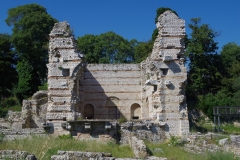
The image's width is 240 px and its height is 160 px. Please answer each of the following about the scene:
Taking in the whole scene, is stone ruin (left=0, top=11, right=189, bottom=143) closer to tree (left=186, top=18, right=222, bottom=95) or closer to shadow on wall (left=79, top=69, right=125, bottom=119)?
shadow on wall (left=79, top=69, right=125, bottom=119)

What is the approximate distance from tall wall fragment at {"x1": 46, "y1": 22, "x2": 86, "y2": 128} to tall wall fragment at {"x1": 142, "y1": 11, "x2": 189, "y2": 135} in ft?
16.0

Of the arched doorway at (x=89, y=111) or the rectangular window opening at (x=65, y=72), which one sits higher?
the rectangular window opening at (x=65, y=72)

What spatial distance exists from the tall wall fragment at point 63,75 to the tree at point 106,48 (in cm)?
2344

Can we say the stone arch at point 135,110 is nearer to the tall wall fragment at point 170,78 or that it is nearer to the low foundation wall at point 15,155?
the tall wall fragment at point 170,78

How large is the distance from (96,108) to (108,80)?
2426 mm

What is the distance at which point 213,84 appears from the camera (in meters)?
38.0

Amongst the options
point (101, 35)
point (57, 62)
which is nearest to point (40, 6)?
point (101, 35)

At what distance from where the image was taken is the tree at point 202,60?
1404 inches

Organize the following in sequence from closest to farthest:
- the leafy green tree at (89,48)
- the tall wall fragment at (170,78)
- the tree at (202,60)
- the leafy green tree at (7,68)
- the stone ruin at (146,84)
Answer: the stone ruin at (146,84)
the tall wall fragment at (170,78)
the tree at (202,60)
the leafy green tree at (7,68)
the leafy green tree at (89,48)

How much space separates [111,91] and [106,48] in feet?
68.2

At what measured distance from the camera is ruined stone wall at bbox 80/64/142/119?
25922mm

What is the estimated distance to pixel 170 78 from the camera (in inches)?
816

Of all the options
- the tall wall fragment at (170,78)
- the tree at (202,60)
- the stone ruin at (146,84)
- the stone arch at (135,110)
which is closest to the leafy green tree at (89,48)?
the tree at (202,60)

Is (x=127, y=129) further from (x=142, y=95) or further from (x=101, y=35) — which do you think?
(x=101, y=35)
